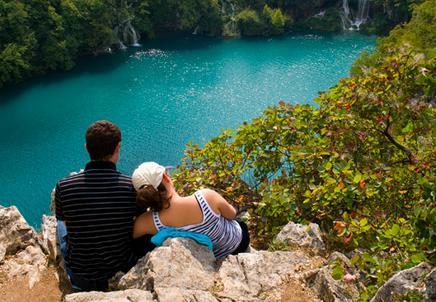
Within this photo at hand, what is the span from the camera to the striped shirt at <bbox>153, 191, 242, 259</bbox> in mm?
5410

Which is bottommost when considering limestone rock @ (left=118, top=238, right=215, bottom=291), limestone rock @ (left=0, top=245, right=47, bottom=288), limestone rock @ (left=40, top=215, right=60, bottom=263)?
limestone rock @ (left=0, top=245, right=47, bottom=288)

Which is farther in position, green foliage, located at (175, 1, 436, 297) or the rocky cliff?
green foliage, located at (175, 1, 436, 297)

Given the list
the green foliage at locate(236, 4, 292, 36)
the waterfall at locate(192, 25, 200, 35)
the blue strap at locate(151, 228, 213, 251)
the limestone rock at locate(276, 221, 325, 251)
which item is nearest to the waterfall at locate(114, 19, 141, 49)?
the waterfall at locate(192, 25, 200, 35)

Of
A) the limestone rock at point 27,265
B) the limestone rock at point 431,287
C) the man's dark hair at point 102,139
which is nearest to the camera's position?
the limestone rock at point 431,287

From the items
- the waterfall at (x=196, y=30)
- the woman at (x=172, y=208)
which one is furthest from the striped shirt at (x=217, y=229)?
the waterfall at (x=196, y=30)

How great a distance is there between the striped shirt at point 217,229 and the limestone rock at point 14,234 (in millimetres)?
3541

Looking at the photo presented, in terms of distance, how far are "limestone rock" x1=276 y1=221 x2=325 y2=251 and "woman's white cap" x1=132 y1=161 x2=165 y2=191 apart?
2306 millimetres

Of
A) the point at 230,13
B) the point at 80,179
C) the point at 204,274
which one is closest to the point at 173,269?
the point at 204,274

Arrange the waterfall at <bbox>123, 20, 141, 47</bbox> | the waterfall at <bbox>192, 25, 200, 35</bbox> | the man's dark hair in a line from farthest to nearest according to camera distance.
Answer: the waterfall at <bbox>192, 25, 200, 35</bbox> → the waterfall at <bbox>123, 20, 141, 47</bbox> → the man's dark hair

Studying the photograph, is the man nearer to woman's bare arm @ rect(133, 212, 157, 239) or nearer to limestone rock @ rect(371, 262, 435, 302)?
woman's bare arm @ rect(133, 212, 157, 239)

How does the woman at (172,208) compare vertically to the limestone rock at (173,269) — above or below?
above

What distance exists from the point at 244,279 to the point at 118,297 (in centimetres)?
152

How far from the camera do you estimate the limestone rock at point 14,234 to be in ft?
24.8

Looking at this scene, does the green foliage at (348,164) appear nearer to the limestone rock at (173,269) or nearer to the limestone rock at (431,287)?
the limestone rock at (431,287)
